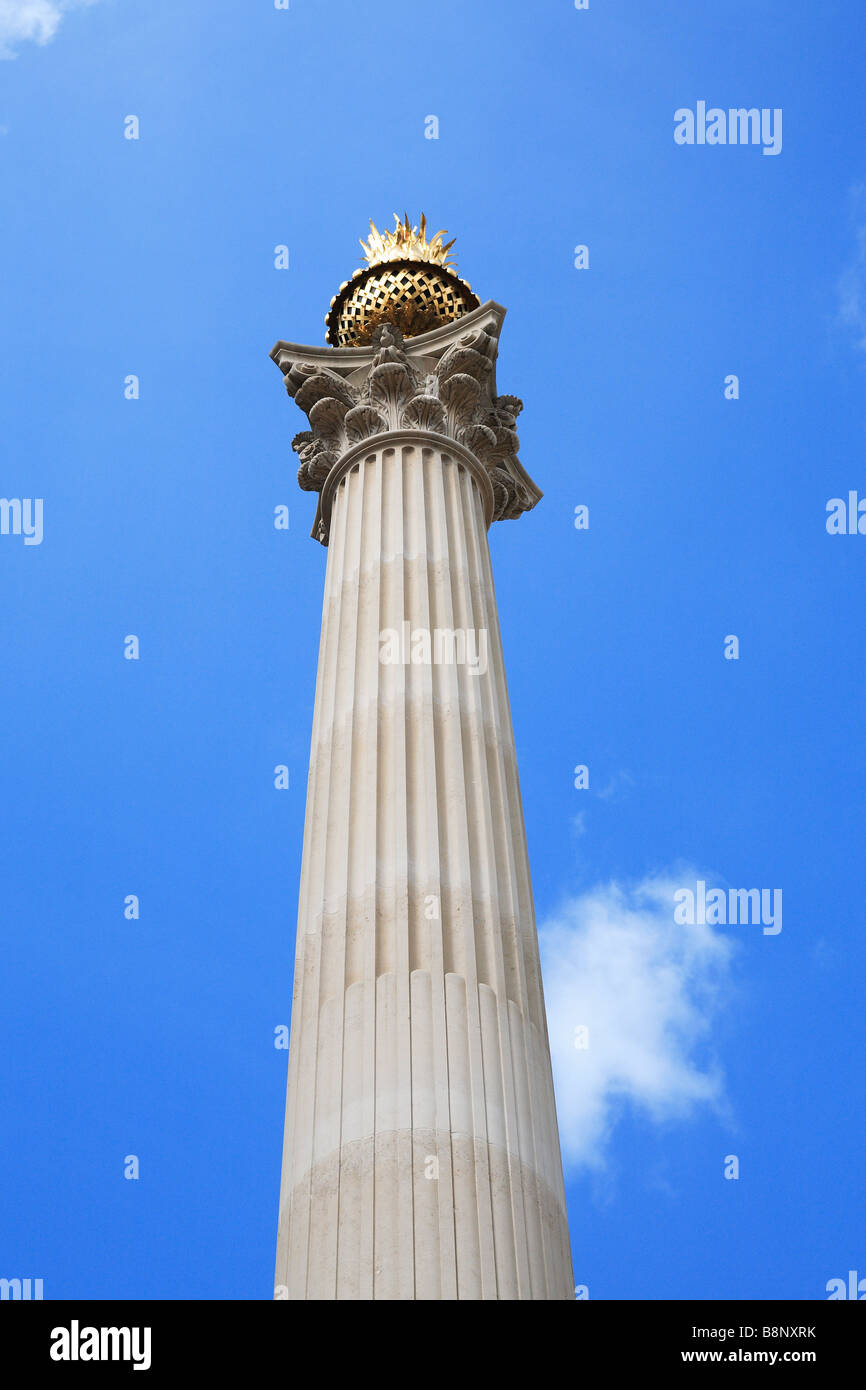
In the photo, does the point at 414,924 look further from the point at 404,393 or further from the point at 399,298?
the point at 399,298

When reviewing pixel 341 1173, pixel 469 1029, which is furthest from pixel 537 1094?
pixel 341 1173

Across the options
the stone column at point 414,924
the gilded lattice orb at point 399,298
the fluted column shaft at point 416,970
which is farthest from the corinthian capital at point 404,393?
the fluted column shaft at point 416,970

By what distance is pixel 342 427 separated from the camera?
3319 cm

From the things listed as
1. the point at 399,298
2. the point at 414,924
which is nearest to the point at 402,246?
the point at 399,298

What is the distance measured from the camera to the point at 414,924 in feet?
74.4

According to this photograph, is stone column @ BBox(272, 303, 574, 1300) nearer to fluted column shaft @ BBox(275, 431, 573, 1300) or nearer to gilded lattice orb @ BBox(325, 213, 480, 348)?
fluted column shaft @ BBox(275, 431, 573, 1300)

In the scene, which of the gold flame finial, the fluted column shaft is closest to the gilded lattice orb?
the gold flame finial

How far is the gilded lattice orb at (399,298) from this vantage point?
119 feet

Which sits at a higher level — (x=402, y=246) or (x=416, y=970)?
(x=402, y=246)

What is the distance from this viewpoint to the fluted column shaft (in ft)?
63.8

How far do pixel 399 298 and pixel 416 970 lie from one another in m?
19.5

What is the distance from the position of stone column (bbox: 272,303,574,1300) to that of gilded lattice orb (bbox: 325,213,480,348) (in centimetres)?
358
